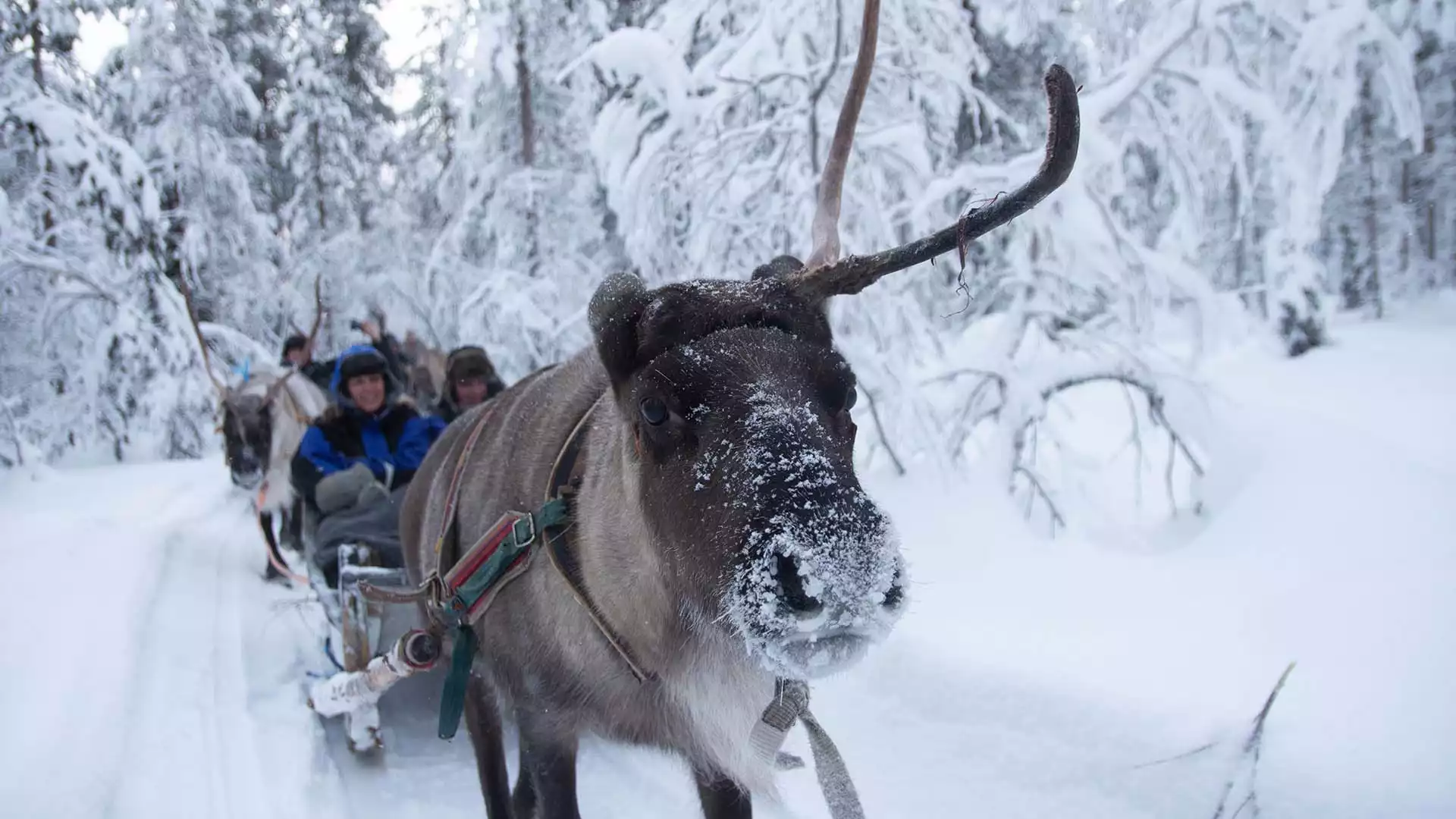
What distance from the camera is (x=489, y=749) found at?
348 centimetres

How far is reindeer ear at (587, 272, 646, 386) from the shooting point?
1.98m

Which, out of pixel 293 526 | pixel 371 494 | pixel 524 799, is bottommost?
pixel 293 526

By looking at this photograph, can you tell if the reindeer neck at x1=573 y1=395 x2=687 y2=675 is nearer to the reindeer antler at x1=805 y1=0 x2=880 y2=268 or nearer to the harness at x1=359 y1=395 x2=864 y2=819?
the harness at x1=359 y1=395 x2=864 y2=819

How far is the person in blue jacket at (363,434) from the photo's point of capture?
213 inches

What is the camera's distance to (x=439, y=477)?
364cm

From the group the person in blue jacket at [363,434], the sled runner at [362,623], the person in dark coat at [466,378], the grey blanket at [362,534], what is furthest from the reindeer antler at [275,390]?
the grey blanket at [362,534]

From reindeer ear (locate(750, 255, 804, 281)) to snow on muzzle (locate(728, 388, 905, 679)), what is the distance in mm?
841

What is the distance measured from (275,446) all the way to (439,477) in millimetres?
4661

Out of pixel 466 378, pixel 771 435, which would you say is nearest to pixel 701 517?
pixel 771 435

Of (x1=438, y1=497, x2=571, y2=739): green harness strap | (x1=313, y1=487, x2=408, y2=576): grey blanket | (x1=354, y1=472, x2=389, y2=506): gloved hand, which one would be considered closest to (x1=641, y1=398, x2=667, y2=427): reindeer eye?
(x1=438, y1=497, x2=571, y2=739): green harness strap

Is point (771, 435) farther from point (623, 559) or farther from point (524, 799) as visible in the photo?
point (524, 799)

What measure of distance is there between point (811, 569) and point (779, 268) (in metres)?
1.13

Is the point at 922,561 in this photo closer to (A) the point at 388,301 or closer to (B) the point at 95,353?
(B) the point at 95,353

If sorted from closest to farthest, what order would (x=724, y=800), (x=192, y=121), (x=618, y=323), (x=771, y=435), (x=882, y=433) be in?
(x=771, y=435), (x=618, y=323), (x=724, y=800), (x=882, y=433), (x=192, y=121)
